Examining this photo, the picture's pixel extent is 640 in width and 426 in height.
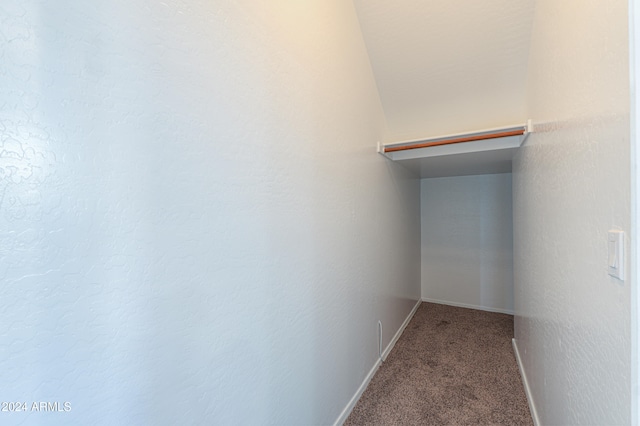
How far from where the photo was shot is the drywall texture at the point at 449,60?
168 centimetres

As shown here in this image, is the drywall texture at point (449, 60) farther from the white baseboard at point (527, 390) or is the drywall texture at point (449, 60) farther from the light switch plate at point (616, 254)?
the white baseboard at point (527, 390)

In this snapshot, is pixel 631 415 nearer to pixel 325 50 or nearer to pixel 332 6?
pixel 325 50

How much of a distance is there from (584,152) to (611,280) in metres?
0.41

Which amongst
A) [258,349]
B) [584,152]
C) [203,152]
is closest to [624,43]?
[584,152]

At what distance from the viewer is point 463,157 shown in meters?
2.50

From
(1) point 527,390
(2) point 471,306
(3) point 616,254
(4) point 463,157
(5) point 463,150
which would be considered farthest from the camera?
(2) point 471,306

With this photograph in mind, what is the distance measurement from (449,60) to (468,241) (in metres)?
2.54

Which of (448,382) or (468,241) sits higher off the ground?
(468,241)

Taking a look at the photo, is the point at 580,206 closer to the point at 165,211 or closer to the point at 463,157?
the point at 165,211

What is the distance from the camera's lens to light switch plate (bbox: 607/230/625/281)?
611 millimetres

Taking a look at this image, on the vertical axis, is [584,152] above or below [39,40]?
below

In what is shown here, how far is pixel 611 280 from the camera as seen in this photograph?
2.19 ft

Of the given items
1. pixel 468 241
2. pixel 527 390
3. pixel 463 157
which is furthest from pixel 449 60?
pixel 468 241

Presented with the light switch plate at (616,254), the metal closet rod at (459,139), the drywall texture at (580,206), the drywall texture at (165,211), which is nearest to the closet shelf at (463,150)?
the metal closet rod at (459,139)
